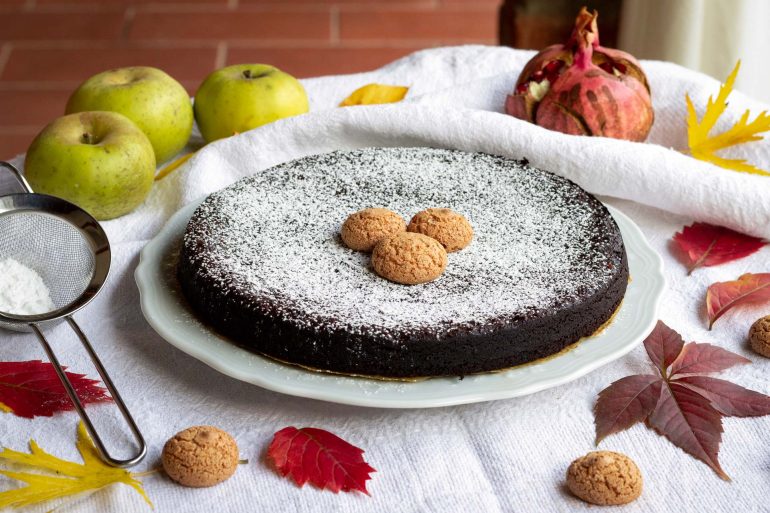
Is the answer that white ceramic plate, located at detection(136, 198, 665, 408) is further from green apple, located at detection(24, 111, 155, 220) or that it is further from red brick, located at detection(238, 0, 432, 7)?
red brick, located at detection(238, 0, 432, 7)

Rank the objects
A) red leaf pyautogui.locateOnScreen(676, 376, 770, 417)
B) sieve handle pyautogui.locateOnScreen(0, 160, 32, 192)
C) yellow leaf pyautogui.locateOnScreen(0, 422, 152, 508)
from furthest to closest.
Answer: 1. sieve handle pyautogui.locateOnScreen(0, 160, 32, 192)
2. red leaf pyautogui.locateOnScreen(676, 376, 770, 417)
3. yellow leaf pyautogui.locateOnScreen(0, 422, 152, 508)

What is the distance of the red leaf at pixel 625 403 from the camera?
2.82 feet

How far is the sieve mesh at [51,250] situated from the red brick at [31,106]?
77.8 inches

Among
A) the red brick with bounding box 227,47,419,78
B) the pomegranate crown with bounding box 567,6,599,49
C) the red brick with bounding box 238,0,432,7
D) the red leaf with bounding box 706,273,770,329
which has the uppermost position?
the pomegranate crown with bounding box 567,6,599,49

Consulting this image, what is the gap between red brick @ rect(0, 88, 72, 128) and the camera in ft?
9.41

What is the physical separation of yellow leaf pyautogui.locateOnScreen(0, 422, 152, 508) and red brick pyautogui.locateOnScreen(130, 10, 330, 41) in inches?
108

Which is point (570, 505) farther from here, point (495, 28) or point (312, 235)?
point (495, 28)

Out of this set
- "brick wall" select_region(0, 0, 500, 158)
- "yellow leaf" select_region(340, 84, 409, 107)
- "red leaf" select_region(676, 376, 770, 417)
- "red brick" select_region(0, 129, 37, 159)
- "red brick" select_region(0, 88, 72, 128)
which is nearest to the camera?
"red leaf" select_region(676, 376, 770, 417)

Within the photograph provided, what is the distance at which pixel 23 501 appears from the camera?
76 cm

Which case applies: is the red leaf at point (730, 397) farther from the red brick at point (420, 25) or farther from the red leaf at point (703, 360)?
the red brick at point (420, 25)

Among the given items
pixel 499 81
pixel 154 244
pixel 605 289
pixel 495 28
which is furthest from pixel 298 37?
pixel 605 289

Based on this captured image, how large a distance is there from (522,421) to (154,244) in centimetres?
49

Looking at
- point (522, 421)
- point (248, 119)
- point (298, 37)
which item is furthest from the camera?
point (298, 37)

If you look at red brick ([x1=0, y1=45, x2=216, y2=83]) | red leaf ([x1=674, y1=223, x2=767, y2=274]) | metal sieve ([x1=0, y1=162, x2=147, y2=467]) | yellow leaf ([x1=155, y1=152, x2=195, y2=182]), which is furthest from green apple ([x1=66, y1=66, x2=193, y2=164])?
red brick ([x1=0, y1=45, x2=216, y2=83])
